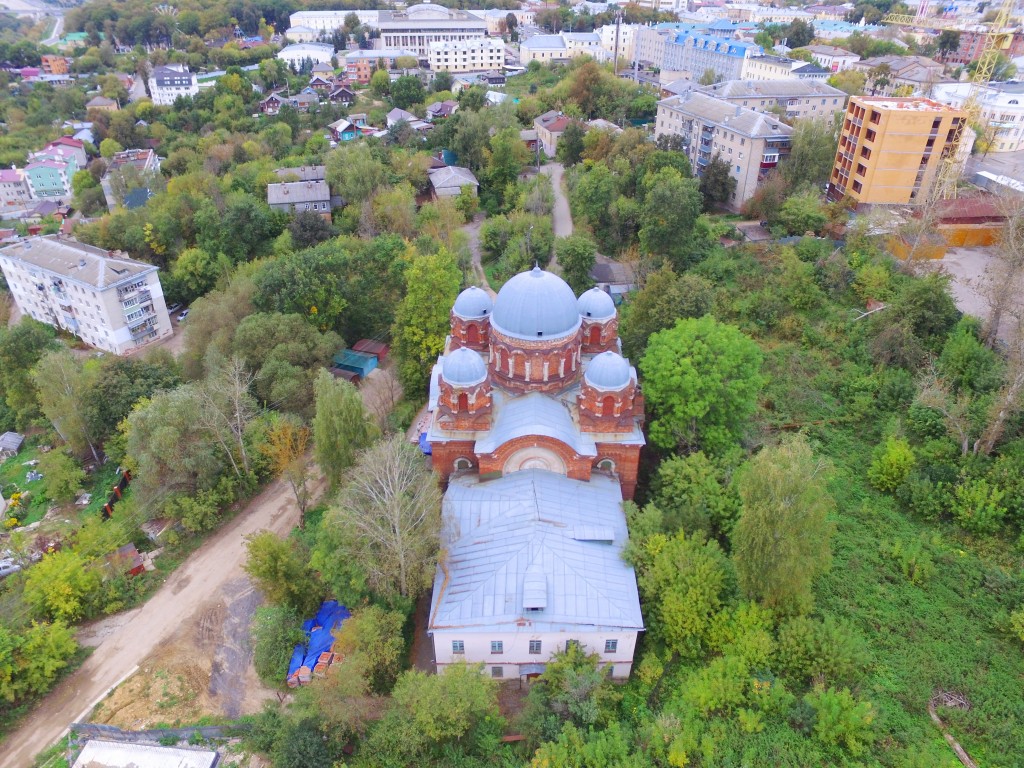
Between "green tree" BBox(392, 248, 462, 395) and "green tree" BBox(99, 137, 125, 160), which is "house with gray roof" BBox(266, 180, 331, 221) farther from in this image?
"green tree" BBox(99, 137, 125, 160)

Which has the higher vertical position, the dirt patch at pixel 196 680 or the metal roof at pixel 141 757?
the metal roof at pixel 141 757

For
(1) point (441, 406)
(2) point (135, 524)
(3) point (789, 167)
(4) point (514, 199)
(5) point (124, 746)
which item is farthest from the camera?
(4) point (514, 199)

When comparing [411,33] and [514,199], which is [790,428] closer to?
[514,199]

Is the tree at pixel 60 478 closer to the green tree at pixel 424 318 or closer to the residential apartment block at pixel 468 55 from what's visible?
the green tree at pixel 424 318

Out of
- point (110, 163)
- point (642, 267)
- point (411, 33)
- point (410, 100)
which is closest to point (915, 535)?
point (642, 267)

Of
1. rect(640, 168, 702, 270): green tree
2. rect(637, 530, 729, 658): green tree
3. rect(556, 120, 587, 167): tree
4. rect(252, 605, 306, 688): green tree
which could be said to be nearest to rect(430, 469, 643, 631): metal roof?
rect(637, 530, 729, 658): green tree

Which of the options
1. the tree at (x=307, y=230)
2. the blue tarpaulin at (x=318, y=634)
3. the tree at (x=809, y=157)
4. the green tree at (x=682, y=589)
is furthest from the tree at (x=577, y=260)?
the blue tarpaulin at (x=318, y=634)
